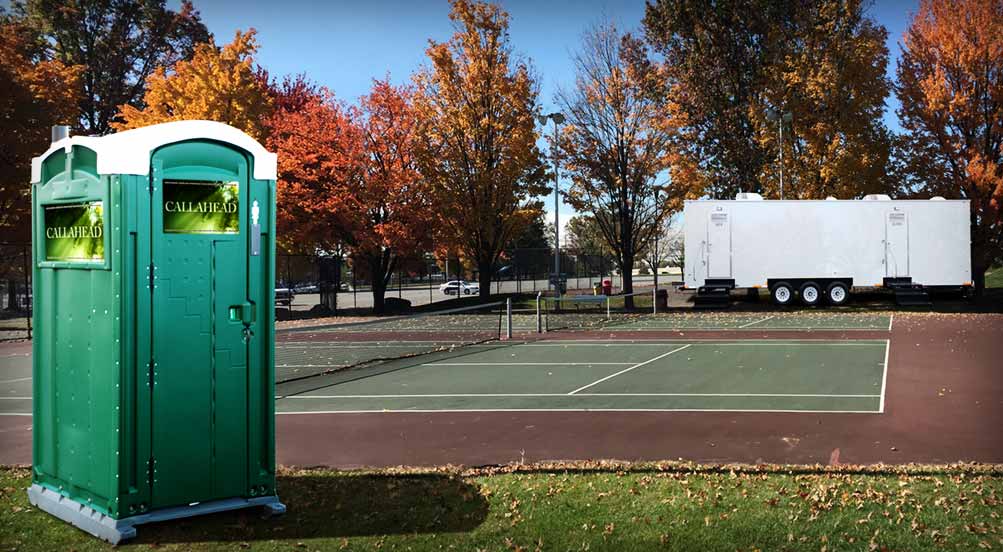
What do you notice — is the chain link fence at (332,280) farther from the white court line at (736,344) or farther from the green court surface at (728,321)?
the white court line at (736,344)

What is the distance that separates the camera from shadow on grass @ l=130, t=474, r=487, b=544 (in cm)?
644

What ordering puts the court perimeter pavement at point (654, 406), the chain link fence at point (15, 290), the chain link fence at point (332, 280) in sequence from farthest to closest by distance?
the chain link fence at point (332, 280)
the chain link fence at point (15, 290)
the court perimeter pavement at point (654, 406)

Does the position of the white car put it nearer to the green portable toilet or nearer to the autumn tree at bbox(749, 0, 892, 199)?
the autumn tree at bbox(749, 0, 892, 199)

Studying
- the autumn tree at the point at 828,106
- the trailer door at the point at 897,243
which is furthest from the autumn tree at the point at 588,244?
the trailer door at the point at 897,243

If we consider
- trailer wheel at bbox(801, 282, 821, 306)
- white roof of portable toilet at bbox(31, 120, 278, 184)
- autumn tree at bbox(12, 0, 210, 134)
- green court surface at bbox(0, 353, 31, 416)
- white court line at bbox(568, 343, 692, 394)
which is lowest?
green court surface at bbox(0, 353, 31, 416)

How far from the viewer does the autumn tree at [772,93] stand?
116 feet

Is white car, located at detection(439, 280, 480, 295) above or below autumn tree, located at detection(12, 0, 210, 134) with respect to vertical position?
below

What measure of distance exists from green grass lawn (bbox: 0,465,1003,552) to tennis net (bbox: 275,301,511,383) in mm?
7922

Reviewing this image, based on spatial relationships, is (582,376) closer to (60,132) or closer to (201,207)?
(201,207)

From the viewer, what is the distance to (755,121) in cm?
3734

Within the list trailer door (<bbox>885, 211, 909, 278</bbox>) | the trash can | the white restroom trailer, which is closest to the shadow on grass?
the white restroom trailer

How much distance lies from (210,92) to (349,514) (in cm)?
2960

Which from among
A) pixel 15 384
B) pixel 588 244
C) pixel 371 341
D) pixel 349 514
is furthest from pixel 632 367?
pixel 588 244

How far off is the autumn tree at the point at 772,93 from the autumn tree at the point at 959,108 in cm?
128
